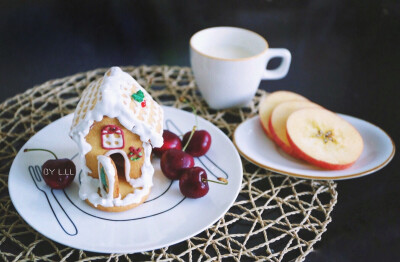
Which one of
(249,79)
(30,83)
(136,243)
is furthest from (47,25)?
(136,243)

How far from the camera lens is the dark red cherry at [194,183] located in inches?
36.0

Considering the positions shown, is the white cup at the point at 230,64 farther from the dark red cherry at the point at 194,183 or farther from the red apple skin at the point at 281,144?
the dark red cherry at the point at 194,183

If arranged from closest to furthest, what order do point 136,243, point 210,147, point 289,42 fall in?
point 136,243 → point 210,147 → point 289,42

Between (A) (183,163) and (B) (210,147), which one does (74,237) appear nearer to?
(A) (183,163)

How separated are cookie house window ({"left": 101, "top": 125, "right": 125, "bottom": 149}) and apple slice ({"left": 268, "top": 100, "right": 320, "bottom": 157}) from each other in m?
0.46

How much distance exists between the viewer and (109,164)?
0.84 metres

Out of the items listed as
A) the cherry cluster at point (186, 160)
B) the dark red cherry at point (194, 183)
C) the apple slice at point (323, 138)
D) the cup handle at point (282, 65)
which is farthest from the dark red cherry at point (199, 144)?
the cup handle at point (282, 65)

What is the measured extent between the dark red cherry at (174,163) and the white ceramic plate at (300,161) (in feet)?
0.57

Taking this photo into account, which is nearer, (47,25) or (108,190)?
(108,190)

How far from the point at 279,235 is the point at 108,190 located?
376 millimetres

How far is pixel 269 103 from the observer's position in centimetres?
124

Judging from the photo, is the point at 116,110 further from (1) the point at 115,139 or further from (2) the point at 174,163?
(2) the point at 174,163

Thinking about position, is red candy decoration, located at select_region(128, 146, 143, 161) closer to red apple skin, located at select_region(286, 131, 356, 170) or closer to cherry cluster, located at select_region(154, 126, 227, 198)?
cherry cluster, located at select_region(154, 126, 227, 198)

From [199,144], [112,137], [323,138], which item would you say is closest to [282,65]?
[323,138]
